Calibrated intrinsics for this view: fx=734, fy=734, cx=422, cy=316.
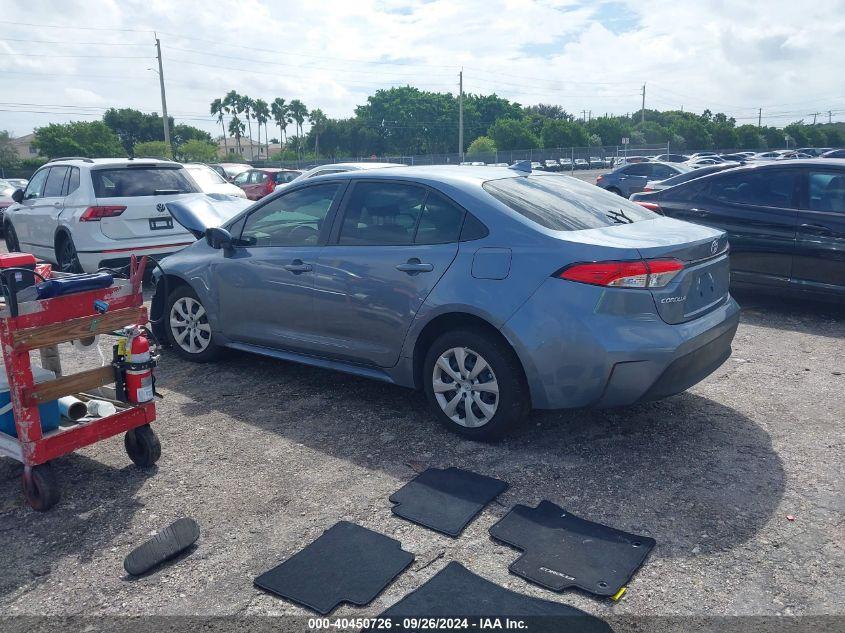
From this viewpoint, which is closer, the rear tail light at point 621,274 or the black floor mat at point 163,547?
the black floor mat at point 163,547

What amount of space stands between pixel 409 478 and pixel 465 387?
26.8 inches

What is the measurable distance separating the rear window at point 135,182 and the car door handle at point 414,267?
614 centimetres

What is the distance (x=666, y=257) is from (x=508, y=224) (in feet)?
3.00

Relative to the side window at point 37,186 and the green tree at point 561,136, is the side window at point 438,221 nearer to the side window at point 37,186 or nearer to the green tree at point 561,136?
the side window at point 37,186

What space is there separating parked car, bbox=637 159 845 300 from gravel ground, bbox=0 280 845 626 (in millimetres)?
1885

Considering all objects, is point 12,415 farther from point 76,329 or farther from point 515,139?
point 515,139

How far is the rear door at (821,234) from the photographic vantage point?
708 centimetres

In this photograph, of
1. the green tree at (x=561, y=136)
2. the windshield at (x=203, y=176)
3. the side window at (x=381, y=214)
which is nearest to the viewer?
the side window at (x=381, y=214)

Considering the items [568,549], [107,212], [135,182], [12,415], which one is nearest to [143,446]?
[12,415]

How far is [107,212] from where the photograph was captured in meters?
9.23

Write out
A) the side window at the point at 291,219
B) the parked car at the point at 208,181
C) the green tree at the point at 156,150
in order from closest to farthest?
the side window at the point at 291,219, the parked car at the point at 208,181, the green tree at the point at 156,150

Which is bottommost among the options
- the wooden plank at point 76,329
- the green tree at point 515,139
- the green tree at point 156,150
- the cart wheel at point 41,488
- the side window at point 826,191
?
the cart wheel at point 41,488

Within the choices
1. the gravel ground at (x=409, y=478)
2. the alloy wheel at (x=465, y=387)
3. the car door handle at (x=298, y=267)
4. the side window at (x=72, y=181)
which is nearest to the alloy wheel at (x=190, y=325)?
the gravel ground at (x=409, y=478)

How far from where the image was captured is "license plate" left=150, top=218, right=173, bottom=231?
950cm
